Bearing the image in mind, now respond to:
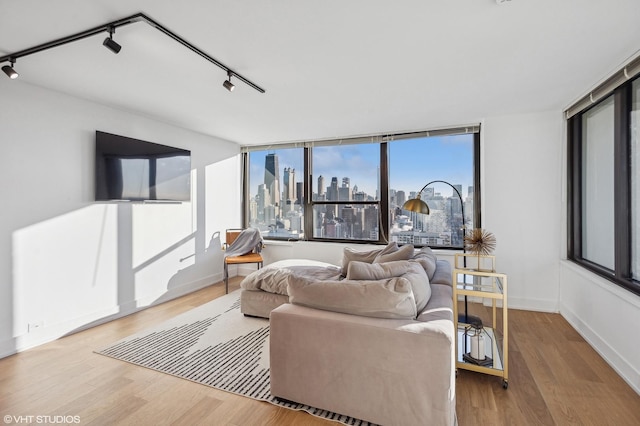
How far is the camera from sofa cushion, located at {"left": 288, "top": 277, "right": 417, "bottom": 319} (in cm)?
182

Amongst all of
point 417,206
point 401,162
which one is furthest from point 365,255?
point 401,162

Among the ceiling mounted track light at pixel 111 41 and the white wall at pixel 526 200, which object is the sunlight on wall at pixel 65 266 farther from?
the white wall at pixel 526 200

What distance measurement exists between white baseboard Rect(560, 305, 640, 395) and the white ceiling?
A: 7.66ft

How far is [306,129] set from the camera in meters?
4.57

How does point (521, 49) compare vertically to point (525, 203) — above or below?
above

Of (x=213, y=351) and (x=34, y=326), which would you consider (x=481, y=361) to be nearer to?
(x=213, y=351)

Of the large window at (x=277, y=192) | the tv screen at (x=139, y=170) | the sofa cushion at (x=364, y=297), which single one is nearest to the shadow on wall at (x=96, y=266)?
the tv screen at (x=139, y=170)

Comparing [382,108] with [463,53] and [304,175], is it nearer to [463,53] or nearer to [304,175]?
[463,53]

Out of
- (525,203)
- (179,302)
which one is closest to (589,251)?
(525,203)

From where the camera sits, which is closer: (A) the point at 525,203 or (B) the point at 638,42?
(B) the point at 638,42

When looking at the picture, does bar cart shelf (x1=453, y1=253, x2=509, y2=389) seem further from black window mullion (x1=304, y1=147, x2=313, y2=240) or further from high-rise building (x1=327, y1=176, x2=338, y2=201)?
black window mullion (x1=304, y1=147, x2=313, y2=240)

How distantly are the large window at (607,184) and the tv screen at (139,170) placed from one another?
4.80m

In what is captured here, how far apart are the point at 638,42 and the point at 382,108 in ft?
6.88

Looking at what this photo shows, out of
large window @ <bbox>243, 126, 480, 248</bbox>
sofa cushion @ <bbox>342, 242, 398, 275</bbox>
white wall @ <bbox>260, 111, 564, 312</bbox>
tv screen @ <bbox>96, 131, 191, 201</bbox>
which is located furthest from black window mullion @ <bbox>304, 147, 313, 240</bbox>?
white wall @ <bbox>260, 111, 564, 312</bbox>
